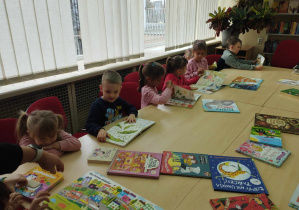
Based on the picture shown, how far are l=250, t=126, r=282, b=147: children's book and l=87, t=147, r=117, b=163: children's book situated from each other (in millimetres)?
808

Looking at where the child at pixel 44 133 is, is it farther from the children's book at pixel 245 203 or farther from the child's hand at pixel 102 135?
the children's book at pixel 245 203

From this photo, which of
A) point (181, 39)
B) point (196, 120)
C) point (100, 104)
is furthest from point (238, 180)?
point (181, 39)

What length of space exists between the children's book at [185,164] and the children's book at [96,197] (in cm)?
21

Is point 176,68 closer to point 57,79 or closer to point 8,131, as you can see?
point 57,79

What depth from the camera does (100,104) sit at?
1683 millimetres

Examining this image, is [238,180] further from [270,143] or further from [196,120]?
[196,120]

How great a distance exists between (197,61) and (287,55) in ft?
5.38

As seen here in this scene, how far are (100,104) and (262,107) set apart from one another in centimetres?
129

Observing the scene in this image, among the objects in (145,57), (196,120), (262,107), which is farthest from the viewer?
(145,57)

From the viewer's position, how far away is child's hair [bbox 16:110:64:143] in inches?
47.9

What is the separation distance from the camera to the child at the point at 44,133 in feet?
3.98

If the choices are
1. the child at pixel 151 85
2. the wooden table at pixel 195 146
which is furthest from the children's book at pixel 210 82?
the child at pixel 151 85

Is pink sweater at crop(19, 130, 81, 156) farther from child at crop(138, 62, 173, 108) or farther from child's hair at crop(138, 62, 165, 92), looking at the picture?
child's hair at crop(138, 62, 165, 92)

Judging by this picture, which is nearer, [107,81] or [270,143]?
[270,143]
